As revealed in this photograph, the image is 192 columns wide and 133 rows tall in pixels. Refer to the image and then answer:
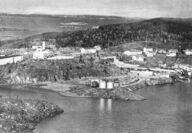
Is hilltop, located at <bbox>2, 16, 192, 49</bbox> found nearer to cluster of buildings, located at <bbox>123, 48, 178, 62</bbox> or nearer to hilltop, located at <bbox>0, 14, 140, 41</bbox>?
cluster of buildings, located at <bbox>123, 48, 178, 62</bbox>

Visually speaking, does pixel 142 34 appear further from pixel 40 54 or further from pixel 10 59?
pixel 10 59

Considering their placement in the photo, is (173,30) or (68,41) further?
(173,30)

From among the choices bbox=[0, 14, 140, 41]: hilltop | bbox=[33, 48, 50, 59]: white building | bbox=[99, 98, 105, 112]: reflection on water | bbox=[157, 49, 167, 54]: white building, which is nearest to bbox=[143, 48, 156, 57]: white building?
bbox=[157, 49, 167, 54]: white building

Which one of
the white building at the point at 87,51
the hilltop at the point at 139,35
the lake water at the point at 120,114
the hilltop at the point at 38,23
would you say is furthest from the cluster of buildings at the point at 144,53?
the lake water at the point at 120,114

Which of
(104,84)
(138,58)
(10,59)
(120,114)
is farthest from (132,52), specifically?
(120,114)

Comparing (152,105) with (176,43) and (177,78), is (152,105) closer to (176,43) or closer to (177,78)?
(177,78)

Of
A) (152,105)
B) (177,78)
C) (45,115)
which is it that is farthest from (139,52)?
(45,115)
